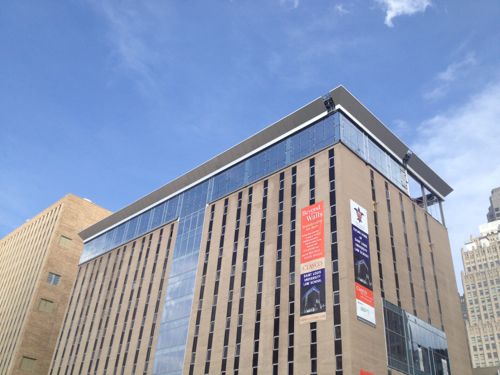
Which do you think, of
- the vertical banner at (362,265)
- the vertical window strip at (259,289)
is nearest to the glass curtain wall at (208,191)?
the vertical window strip at (259,289)

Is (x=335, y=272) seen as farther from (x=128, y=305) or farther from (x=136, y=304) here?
(x=128, y=305)

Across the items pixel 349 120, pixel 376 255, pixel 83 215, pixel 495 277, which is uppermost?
pixel 495 277

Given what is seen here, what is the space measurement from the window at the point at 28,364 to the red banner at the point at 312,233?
2412 inches

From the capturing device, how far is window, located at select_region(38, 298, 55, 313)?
97.2 meters

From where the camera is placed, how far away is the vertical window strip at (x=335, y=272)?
4806cm

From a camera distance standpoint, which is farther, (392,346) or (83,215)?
(83,215)

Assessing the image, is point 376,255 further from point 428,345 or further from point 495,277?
point 495,277

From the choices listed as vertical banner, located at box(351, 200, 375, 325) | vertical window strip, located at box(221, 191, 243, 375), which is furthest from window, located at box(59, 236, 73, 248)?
vertical banner, located at box(351, 200, 375, 325)

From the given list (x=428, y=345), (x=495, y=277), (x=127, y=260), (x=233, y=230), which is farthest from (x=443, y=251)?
(x=495, y=277)

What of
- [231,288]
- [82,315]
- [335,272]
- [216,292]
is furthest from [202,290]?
[82,315]

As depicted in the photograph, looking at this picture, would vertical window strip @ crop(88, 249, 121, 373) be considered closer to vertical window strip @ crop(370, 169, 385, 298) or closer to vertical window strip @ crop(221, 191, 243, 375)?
vertical window strip @ crop(221, 191, 243, 375)

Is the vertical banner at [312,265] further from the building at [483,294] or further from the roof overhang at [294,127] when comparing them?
the building at [483,294]

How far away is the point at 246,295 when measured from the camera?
Answer: 199ft

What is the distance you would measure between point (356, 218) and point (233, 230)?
18418 millimetres
